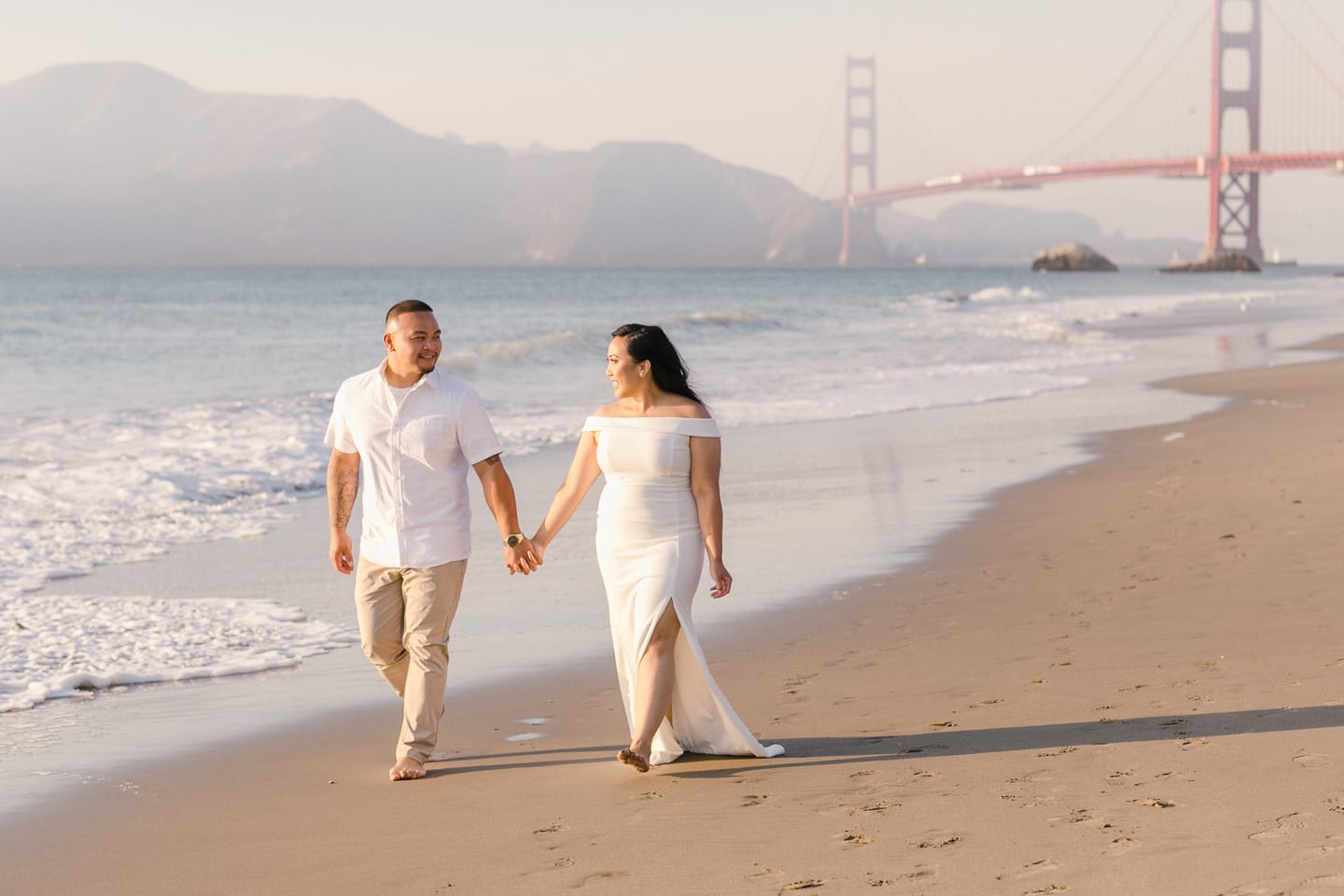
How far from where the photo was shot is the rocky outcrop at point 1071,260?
103 metres

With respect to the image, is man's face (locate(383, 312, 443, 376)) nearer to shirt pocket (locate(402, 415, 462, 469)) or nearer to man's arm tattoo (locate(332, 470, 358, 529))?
shirt pocket (locate(402, 415, 462, 469))

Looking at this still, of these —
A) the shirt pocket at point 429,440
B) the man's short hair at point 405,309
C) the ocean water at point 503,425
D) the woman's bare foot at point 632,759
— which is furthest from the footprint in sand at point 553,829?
the ocean water at point 503,425

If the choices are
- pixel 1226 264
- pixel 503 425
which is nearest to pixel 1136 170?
pixel 1226 264

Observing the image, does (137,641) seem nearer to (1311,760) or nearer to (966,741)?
(966,741)

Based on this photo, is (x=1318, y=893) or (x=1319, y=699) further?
(x=1319, y=699)

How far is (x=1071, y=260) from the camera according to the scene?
338 feet

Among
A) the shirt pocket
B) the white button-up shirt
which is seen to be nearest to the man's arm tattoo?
the white button-up shirt

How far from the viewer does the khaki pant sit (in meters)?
3.72

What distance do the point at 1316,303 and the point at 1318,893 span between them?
41.8 meters

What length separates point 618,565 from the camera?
3740 mm

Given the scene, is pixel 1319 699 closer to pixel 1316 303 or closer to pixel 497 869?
pixel 497 869

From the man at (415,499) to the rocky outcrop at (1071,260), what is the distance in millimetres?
103490

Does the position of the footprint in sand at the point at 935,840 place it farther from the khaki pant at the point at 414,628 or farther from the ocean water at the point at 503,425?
the ocean water at the point at 503,425

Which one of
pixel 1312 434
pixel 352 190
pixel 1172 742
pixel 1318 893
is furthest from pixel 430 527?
pixel 352 190
